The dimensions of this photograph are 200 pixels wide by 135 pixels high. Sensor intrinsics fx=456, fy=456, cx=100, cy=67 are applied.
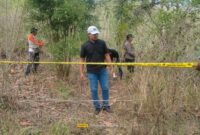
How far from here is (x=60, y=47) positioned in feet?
35.5

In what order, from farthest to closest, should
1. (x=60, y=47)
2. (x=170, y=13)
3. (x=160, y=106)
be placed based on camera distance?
(x=60, y=47)
(x=170, y=13)
(x=160, y=106)

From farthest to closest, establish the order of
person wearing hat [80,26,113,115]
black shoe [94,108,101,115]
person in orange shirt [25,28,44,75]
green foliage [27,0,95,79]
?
person in orange shirt [25,28,44,75] < green foliage [27,0,95,79] < person wearing hat [80,26,113,115] < black shoe [94,108,101,115]

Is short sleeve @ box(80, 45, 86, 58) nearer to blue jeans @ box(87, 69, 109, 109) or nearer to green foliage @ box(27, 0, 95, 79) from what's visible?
blue jeans @ box(87, 69, 109, 109)

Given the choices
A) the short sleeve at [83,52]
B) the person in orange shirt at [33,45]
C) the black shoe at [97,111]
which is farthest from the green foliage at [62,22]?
the black shoe at [97,111]

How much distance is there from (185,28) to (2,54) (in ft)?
9.90

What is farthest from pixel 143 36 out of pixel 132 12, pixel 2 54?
pixel 132 12

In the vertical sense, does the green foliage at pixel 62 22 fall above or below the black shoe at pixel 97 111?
above

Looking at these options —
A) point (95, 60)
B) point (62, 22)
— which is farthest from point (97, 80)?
point (62, 22)

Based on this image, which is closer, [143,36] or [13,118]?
[13,118]

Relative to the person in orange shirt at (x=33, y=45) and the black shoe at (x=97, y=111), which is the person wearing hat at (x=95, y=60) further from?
the person in orange shirt at (x=33, y=45)

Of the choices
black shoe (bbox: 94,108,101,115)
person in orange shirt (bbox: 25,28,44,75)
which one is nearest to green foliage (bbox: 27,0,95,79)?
person in orange shirt (bbox: 25,28,44,75)

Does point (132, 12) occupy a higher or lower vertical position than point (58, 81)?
higher

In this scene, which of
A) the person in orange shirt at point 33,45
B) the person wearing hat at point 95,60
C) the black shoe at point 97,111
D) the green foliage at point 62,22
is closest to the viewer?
the black shoe at point 97,111

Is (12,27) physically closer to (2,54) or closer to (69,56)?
(2,54)
